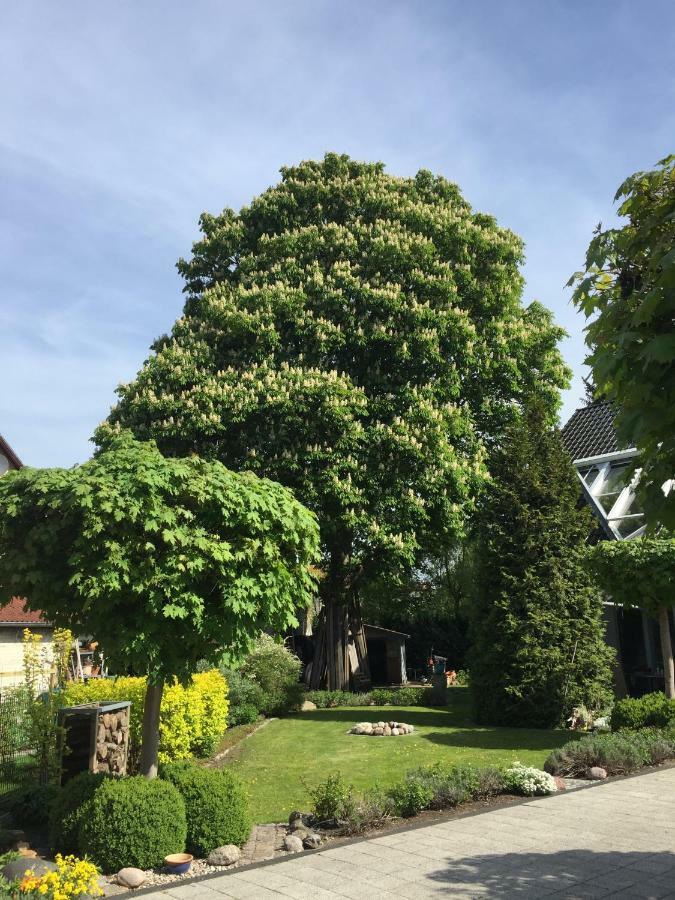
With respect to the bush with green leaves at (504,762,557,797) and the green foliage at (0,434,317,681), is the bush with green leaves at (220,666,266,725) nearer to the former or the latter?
the bush with green leaves at (504,762,557,797)

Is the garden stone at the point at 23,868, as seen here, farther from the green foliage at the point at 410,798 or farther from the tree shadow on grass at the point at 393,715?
the tree shadow on grass at the point at 393,715

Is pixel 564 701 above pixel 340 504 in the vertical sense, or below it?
below

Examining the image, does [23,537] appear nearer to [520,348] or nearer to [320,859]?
[320,859]

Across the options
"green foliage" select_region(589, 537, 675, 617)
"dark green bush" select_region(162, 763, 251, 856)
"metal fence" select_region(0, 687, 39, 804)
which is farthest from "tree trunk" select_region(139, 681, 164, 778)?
"green foliage" select_region(589, 537, 675, 617)

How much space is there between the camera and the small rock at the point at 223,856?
8539 millimetres

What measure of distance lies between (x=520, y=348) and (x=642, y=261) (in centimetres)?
2048

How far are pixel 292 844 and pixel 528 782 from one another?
162 inches

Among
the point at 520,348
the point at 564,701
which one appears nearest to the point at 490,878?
the point at 564,701

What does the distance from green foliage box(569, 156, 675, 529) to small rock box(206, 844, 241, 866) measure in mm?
6277

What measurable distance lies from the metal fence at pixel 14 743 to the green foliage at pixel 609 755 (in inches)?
337

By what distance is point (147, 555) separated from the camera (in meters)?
9.05

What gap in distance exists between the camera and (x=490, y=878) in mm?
7398

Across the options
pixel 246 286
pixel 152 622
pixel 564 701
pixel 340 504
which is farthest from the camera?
pixel 246 286

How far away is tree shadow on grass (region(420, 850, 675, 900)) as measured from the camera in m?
6.95
